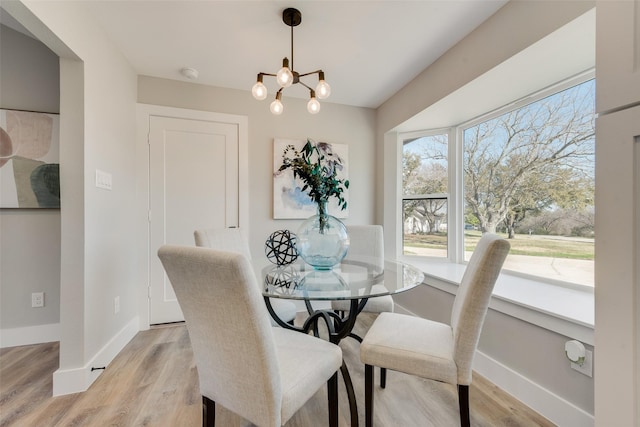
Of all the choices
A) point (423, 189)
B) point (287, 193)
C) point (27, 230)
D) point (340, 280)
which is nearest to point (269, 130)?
point (287, 193)

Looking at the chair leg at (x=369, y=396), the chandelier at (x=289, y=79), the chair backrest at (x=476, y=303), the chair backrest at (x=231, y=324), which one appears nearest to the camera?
the chair backrest at (x=231, y=324)

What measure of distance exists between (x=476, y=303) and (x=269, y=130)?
8.10 ft

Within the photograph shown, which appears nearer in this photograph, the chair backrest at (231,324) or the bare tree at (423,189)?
the chair backrest at (231,324)

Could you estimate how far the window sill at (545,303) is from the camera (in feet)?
4.19

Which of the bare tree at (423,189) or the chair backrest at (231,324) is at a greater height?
the bare tree at (423,189)

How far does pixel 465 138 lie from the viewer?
2.66m

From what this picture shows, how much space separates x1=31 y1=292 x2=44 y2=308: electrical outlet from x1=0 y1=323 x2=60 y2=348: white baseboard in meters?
0.18

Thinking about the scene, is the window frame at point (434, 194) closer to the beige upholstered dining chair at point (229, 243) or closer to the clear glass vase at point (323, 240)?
the clear glass vase at point (323, 240)

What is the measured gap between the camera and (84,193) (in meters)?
1.61

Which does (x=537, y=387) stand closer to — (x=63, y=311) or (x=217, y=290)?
(x=217, y=290)

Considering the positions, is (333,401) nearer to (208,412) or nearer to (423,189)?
(208,412)

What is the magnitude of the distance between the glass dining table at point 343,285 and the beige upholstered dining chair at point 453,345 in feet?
0.58

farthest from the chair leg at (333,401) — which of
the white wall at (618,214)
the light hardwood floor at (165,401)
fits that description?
the white wall at (618,214)

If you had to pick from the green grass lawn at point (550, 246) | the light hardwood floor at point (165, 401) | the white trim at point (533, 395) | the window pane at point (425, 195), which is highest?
the window pane at point (425, 195)
